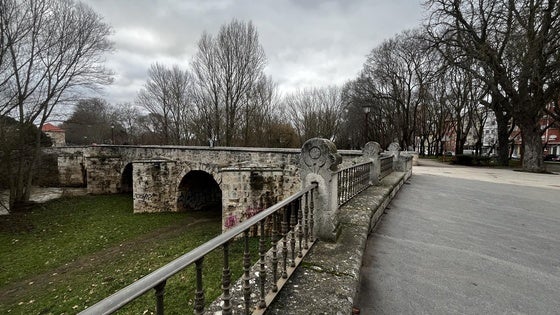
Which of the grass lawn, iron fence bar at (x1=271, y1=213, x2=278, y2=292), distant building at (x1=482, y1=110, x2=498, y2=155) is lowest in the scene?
the grass lawn

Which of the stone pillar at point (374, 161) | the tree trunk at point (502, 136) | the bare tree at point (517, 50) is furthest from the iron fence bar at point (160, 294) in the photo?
the tree trunk at point (502, 136)

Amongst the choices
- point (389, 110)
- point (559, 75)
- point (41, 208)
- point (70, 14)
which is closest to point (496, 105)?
point (559, 75)

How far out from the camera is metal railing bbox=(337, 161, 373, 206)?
4.61 meters

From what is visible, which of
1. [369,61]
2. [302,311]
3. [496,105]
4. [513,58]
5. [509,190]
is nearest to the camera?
[302,311]

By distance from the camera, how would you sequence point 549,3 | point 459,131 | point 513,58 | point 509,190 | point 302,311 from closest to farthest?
1. point 302,311
2. point 509,190
3. point 549,3
4. point 513,58
5. point 459,131

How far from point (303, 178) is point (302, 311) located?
56.7 inches

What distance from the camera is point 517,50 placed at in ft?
44.1

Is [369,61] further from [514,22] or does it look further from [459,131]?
[514,22]

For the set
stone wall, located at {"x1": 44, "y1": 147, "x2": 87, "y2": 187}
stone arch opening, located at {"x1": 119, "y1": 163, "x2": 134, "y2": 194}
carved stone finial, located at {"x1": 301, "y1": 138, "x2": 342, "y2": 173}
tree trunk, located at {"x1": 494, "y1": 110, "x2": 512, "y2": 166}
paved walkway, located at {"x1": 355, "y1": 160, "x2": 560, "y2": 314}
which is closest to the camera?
paved walkway, located at {"x1": 355, "y1": 160, "x2": 560, "y2": 314}

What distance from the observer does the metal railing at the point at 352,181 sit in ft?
15.1

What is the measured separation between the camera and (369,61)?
93.5 ft

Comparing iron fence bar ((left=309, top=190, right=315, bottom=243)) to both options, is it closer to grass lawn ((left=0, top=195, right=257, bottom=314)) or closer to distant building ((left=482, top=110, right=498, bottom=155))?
grass lawn ((left=0, top=195, right=257, bottom=314))

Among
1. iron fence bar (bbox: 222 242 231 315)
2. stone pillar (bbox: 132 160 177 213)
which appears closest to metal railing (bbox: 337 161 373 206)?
iron fence bar (bbox: 222 242 231 315)

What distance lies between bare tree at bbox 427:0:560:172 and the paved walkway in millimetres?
11914
